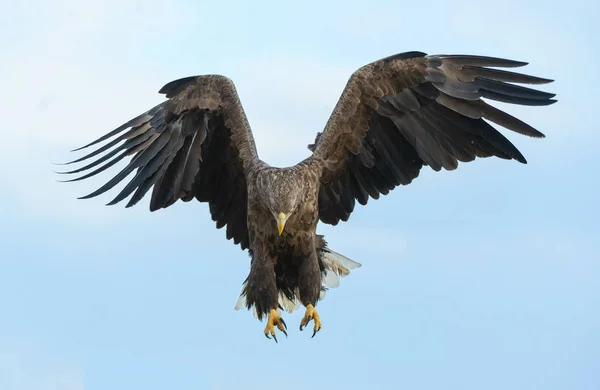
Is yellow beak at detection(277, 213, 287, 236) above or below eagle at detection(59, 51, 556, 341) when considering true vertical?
below

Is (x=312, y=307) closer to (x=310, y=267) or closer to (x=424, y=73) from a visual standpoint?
(x=310, y=267)

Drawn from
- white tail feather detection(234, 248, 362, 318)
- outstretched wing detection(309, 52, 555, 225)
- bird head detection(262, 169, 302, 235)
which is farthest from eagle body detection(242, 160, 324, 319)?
white tail feather detection(234, 248, 362, 318)

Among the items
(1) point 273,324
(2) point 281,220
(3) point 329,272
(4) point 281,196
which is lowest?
(1) point 273,324

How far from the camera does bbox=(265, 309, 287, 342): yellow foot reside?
9.19m

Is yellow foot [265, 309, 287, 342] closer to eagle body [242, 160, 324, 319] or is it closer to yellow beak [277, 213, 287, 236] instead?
eagle body [242, 160, 324, 319]

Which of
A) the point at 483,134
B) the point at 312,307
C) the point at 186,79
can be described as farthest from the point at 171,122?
the point at 483,134

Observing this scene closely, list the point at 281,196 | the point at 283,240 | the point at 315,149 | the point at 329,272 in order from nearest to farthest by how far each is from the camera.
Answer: the point at 281,196
the point at 283,240
the point at 315,149
the point at 329,272

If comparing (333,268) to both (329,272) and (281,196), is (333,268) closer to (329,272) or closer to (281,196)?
(329,272)

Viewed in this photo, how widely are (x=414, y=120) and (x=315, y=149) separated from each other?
937 millimetres

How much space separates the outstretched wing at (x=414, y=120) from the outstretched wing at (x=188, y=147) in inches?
31.8

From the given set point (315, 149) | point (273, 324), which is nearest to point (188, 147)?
point (315, 149)

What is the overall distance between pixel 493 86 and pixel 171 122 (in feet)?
9.30

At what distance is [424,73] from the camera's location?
9578 millimetres

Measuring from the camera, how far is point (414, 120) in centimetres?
977
